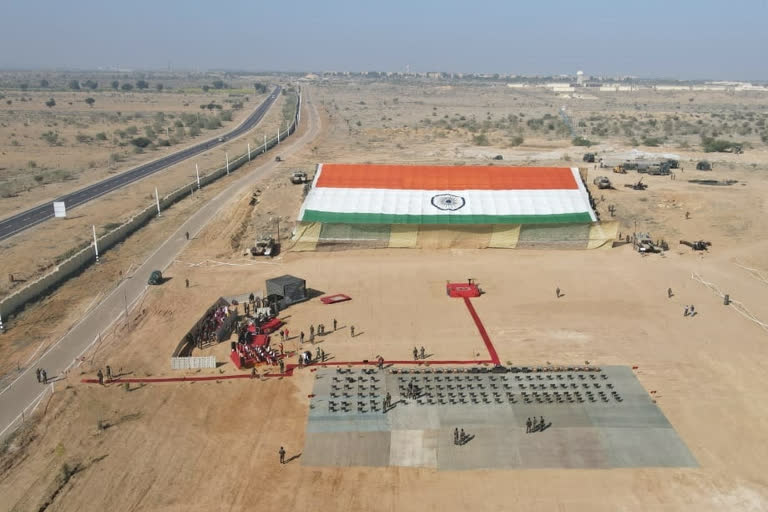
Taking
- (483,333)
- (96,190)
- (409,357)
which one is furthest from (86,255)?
(483,333)

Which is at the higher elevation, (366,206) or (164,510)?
(366,206)

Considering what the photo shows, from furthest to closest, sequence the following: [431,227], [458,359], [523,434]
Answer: [431,227] < [458,359] < [523,434]

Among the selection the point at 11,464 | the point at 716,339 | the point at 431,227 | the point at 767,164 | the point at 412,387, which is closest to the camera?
the point at 11,464

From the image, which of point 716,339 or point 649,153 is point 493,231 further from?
point 649,153

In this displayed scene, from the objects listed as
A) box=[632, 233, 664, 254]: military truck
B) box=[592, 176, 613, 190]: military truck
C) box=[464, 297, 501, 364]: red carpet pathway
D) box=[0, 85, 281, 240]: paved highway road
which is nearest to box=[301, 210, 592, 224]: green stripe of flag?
box=[632, 233, 664, 254]: military truck

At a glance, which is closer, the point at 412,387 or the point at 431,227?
the point at 412,387

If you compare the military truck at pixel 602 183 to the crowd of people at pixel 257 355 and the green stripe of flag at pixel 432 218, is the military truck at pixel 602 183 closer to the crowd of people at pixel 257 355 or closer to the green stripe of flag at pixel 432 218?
the green stripe of flag at pixel 432 218

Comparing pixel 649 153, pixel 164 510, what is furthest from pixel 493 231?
pixel 649 153
